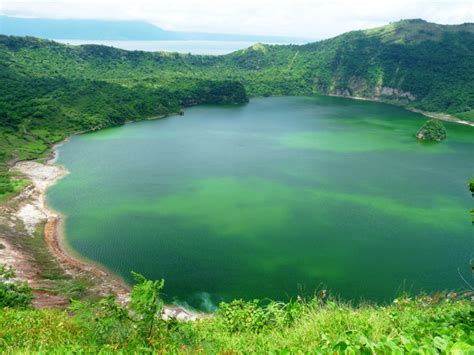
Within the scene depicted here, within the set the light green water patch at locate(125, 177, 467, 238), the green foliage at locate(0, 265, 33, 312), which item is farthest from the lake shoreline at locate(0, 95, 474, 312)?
the light green water patch at locate(125, 177, 467, 238)

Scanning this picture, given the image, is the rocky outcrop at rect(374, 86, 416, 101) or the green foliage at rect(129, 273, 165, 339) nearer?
the green foliage at rect(129, 273, 165, 339)

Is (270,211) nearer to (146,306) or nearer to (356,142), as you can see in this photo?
(146,306)

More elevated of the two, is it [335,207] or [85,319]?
[85,319]

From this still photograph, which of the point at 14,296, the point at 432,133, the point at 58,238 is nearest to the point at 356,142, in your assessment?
the point at 432,133

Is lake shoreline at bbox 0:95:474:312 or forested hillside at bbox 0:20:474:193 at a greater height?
forested hillside at bbox 0:20:474:193

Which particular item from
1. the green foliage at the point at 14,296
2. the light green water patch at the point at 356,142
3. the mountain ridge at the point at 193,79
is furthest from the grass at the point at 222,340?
the light green water patch at the point at 356,142

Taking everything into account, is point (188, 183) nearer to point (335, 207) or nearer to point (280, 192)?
point (280, 192)

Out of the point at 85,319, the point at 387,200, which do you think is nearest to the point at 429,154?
the point at 387,200

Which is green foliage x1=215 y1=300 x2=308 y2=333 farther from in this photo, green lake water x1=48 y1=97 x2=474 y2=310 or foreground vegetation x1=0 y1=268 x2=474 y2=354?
green lake water x1=48 y1=97 x2=474 y2=310

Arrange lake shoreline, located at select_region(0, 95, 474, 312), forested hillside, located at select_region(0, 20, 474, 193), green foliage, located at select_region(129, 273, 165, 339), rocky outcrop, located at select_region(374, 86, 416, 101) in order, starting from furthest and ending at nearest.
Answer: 1. rocky outcrop, located at select_region(374, 86, 416, 101)
2. forested hillside, located at select_region(0, 20, 474, 193)
3. lake shoreline, located at select_region(0, 95, 474, 312)
4. green foliage, located at select_region(129, 273, 165, 339)
